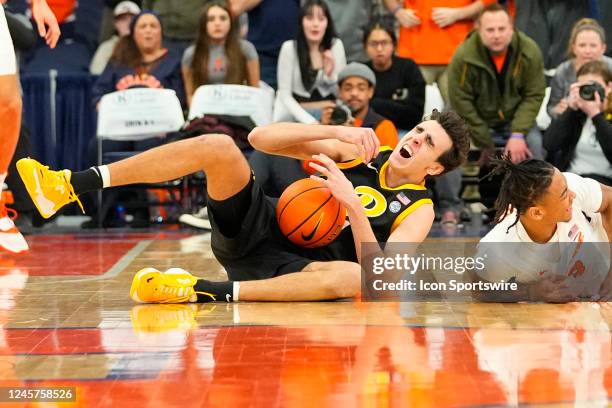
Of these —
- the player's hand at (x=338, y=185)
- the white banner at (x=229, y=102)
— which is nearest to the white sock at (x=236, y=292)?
the player's hand at (x=338, y=185)

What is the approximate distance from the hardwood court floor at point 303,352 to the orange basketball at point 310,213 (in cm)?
35

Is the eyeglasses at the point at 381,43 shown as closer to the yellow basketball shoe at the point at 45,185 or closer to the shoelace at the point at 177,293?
the shoelace at the point at 177,293

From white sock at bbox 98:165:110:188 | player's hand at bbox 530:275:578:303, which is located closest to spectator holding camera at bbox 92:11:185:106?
white sock at bbox 98:165:110:188

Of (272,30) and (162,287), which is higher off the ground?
(272,30)

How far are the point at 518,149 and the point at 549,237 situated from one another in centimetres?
383

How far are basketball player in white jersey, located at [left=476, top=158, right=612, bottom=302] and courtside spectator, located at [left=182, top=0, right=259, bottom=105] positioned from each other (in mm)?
4436

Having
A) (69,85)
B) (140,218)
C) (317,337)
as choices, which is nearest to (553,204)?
(317,337)

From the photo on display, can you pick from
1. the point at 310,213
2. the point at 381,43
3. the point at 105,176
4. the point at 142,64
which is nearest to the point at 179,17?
the point at 142,64

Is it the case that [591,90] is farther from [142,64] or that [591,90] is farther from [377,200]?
[142,64]

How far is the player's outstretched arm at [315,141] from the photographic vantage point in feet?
16.5

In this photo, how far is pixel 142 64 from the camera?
9.55m

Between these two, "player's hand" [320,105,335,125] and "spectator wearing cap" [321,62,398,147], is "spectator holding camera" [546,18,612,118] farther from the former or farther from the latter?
"player's hand" [320,105,335,125]

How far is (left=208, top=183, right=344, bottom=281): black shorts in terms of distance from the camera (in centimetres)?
527

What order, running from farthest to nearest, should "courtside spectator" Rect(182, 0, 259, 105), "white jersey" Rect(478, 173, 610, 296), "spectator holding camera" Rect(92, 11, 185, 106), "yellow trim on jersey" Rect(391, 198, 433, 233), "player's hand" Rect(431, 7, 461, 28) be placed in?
"player's hand" Rect(431, 7, 461, 28)
"spectator holding camera" Rect(92, 11, 185, 106)
"courtside spectator" Rect(182, 0, 259, 105)
"yellow trim on jersey" Rect(391, 198, 433, 233)
"white jersey" Rect(478, 173, 610, 296)
